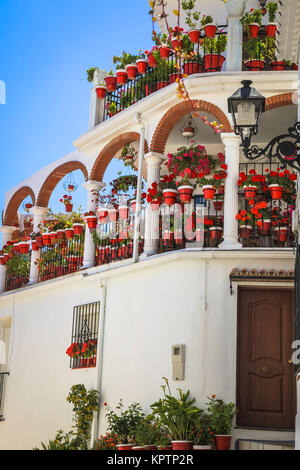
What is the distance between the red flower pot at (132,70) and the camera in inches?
623

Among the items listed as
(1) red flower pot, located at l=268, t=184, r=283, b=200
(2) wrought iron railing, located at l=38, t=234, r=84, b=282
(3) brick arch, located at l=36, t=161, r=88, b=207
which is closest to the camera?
(1) red flower pot, located at l=268, t=184, r=283, b=200

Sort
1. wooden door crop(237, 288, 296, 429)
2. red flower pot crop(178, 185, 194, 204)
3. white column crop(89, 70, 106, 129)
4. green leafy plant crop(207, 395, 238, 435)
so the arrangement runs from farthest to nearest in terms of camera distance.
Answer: white column crop(89, 70, 106, 129), red flower pot crop(178, 185, 194, 204), wooden door crop(237, 288, 296, 429), green leafy plant crop(207, 395, 238, 435)

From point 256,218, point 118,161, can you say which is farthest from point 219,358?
point 118,161

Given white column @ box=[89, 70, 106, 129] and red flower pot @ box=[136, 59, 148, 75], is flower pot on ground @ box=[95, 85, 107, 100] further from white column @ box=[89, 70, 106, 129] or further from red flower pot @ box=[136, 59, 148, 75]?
red flower pot @ box=[136, 59, 148, 75]

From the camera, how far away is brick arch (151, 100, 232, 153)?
13836 mm

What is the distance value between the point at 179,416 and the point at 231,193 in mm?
4150

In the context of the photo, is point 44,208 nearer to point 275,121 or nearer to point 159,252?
point 159,252

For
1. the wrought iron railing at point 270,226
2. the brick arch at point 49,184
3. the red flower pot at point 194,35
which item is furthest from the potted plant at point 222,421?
the brick arch at point 49,184

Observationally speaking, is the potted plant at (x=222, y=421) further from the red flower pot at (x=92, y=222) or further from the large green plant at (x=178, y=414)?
the red flower pot at (x=92, y=222)

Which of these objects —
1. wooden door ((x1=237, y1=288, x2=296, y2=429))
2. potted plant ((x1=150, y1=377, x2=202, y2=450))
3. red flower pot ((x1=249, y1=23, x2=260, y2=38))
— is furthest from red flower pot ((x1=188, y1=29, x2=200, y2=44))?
potted plant ((x1=150, y1=377, x2=202, y2=450))

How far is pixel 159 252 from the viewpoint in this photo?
14.5 metres

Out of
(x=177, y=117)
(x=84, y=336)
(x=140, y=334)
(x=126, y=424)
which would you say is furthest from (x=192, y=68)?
(x=126, y=424)

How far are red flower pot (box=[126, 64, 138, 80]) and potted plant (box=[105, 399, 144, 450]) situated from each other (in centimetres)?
702

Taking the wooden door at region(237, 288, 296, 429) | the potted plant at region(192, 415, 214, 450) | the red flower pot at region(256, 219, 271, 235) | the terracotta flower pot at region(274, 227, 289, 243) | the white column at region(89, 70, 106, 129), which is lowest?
the potted plant at region(192, 415, 214, 450)
